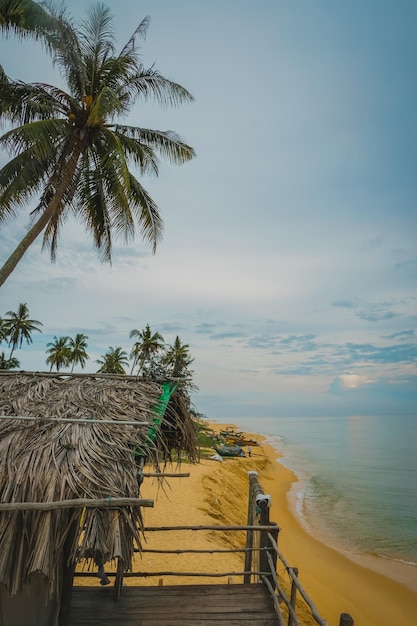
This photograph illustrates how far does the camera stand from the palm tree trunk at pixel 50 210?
743 centimetres

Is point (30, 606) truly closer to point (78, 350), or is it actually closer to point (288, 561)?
point (288, 561)

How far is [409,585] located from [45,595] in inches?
430

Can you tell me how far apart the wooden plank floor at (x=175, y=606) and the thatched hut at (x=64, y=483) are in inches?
26.9

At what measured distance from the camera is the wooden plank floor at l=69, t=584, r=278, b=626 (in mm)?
4406

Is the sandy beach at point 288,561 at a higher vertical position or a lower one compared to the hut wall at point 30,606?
lower

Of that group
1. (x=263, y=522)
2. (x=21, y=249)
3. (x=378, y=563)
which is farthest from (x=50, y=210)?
(x=378, y=563)

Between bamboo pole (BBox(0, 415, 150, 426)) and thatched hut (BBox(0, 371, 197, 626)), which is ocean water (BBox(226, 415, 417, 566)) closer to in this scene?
thatched hut (BBox(0, 371, 197, 626))

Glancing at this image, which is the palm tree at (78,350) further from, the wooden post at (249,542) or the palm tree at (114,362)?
the wooden post at (249,542)

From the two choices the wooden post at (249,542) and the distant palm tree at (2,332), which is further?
the distant palm tree at (2,332)

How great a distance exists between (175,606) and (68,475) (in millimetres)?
2703

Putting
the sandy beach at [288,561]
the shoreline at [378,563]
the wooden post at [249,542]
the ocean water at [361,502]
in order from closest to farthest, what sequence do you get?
the wooden post at [249,542] → the sandy beach at [288,561] → the shoreline at [378,563] → the ocean water at [361,502]

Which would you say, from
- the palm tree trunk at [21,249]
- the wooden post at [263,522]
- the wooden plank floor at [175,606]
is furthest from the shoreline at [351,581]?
the palm tree trunk at [21,249]

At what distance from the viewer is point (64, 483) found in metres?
3.30

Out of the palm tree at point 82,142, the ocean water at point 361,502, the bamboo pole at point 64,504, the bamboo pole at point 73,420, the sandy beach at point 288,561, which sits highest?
the palm tree at point 82,142
